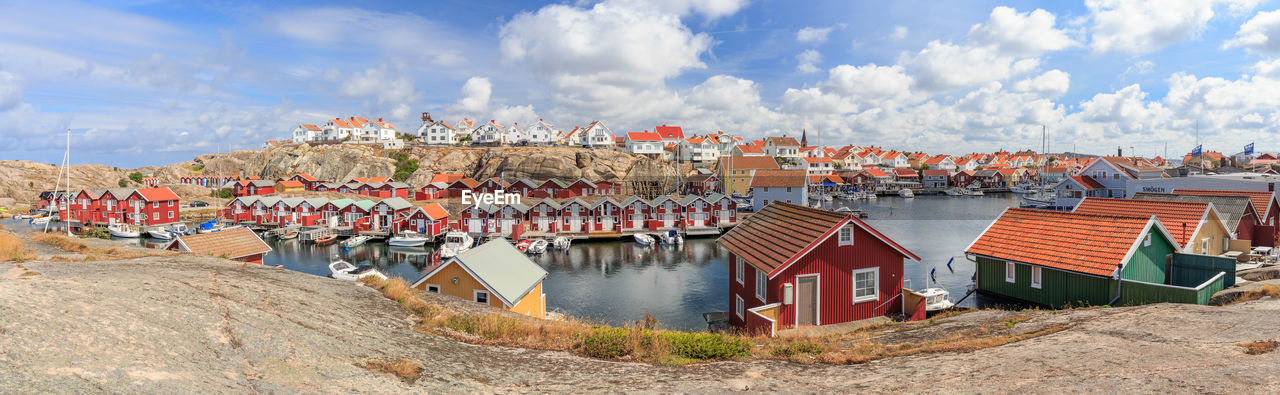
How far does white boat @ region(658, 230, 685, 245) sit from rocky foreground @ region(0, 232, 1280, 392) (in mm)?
41265

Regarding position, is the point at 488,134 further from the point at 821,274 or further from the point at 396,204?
the point at 821,274

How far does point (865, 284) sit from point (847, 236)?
1.66 metres

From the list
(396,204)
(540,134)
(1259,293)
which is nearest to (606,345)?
(1259,293)

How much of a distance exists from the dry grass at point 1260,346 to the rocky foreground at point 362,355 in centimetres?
13

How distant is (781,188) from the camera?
72000mm

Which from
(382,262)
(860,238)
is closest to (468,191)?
(382,262)

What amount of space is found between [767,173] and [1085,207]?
5003 cm

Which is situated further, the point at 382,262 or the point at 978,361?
the point at 382,262

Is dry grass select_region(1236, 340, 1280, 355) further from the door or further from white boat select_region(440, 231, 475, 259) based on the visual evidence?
white boat select_region(440, 231, 475, 259)

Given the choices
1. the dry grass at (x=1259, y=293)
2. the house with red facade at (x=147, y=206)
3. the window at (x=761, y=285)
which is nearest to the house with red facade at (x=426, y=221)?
the house with red facade at (x=147, y=206)

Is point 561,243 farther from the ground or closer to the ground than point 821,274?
closer to the ground

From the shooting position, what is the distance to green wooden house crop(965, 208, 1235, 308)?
15.1 meters

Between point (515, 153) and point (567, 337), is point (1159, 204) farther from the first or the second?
point (515, 153)

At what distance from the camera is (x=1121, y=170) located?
62188 mm
